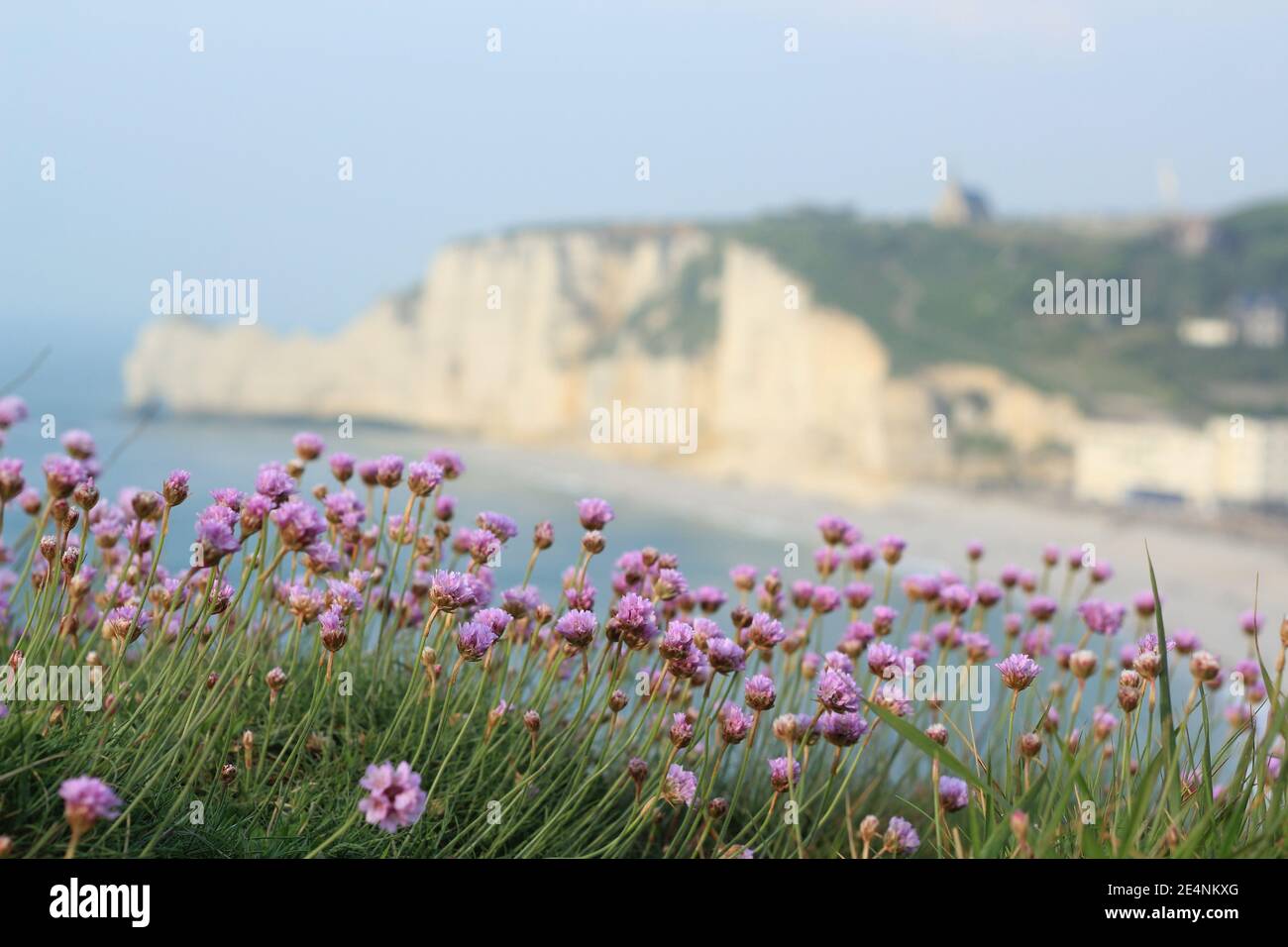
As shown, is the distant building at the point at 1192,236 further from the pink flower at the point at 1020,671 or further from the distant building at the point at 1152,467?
the pink flower at the point at 1020,671

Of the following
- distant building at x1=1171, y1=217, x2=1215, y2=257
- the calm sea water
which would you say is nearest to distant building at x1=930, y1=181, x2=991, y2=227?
distant building at x1=1171, y1=217, x2=1215, y2=257

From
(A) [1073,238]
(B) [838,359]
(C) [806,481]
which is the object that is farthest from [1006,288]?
(C) [806,481]

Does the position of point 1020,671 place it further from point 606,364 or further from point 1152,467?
point 606,364

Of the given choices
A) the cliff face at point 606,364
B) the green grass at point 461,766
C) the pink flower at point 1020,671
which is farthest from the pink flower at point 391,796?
the cliff face at point 606,364

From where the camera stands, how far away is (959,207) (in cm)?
11194

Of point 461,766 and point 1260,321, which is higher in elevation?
point 1260,321

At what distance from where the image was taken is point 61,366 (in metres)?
100

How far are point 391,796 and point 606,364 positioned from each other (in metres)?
79.0

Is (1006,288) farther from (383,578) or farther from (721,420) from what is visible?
(383,578)

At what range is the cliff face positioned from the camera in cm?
6900

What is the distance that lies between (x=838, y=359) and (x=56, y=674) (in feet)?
229

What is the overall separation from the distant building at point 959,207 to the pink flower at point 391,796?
4454 inches

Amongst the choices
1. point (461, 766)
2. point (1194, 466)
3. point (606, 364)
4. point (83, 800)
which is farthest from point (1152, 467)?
point (83, 800)
